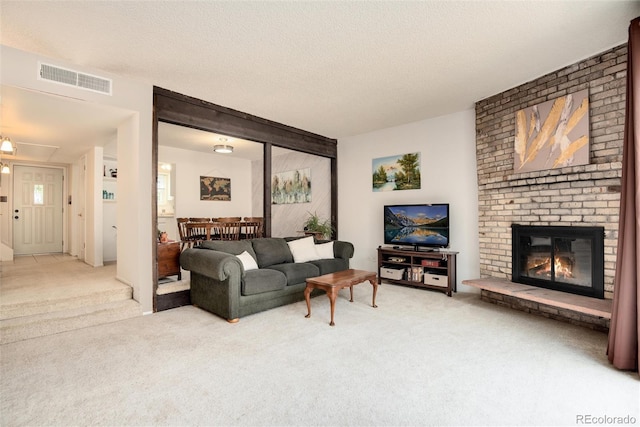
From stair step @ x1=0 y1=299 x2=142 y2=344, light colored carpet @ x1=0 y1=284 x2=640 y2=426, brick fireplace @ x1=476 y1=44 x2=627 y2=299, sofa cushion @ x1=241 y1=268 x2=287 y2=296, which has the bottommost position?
light colored carpet @ x1=0 y1=284 x2=640 y2=426

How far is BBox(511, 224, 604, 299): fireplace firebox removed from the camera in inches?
125

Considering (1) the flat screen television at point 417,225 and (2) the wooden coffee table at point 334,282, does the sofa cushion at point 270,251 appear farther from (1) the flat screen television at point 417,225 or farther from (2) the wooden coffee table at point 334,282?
(1) the flat screen television at point 417,225

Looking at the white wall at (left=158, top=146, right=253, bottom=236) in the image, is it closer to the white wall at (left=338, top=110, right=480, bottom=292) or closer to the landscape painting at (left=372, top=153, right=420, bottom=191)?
the white wall at (left=338, top=110, right=480, bottom=292)

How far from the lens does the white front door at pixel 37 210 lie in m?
6.71

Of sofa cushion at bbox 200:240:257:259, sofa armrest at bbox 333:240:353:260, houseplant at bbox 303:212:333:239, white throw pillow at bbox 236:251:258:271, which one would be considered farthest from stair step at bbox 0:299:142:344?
houseplant at bbox 303:212:333:239

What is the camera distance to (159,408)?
6.00 feet

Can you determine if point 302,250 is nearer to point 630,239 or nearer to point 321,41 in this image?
point 321,41

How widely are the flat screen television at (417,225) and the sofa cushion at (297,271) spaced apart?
1632 mm

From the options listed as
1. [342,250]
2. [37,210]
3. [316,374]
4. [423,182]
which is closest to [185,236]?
[342,250]

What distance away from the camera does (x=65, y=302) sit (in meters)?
3.24

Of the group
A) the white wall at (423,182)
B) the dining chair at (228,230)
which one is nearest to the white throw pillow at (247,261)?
the dining chair at (228,230)

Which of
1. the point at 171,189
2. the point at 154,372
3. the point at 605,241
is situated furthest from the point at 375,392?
the point at 171,189

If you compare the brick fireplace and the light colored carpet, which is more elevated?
the brick fireplace

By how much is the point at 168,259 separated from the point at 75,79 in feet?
7.48
